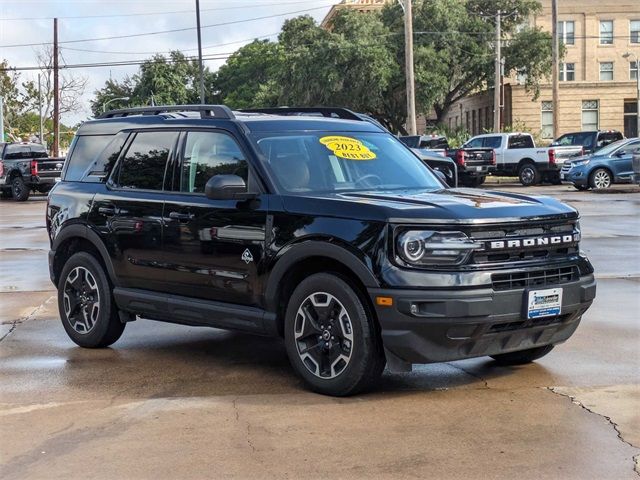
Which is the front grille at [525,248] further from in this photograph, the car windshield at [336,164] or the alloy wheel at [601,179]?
the alloy wheel at [601,179]

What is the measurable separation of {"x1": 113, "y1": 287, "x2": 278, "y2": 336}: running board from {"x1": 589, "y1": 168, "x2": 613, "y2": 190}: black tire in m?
25.5

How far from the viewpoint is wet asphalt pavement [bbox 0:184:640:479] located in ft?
15.8

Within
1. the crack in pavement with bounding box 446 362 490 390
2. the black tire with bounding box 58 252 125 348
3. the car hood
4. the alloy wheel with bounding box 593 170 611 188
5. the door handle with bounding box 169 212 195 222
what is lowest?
the crack in pavement with bounding box 446 362 490 390

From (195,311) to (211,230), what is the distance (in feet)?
2.04

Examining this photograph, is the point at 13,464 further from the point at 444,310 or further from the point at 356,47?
the point at 356,47

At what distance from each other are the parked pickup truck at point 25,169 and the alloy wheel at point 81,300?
959 inches

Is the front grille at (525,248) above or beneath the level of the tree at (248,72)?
beneath

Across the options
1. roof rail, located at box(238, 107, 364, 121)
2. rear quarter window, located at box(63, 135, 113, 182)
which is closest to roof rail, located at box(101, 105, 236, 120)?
rear quarter window, located at box(63, 135, 113, 182)

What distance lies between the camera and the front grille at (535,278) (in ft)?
19.1

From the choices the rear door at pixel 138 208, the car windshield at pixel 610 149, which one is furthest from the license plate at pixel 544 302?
the car windshield at pixel 610 149

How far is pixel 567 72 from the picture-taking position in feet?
236

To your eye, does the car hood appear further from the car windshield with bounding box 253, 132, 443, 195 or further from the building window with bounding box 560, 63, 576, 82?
the building window with bounding box 560, 63, 576, 82

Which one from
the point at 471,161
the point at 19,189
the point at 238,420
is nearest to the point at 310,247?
the point at 238,420

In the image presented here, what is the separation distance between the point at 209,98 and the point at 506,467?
107 meters
